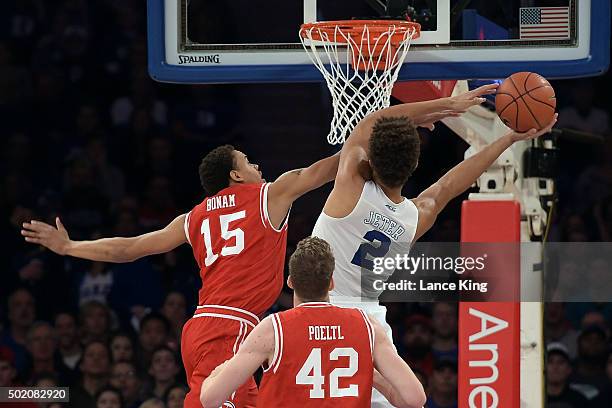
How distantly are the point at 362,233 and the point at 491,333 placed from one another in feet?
6.79

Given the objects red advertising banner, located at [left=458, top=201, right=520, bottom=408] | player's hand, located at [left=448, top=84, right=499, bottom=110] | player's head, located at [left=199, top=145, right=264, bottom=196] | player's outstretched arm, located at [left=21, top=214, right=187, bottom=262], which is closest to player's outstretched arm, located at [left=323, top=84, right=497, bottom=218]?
player's hand, located at [left=448, top=84, right=499, bottom=110]

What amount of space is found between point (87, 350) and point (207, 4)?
10.3 ft

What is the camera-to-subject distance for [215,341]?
5352 mm

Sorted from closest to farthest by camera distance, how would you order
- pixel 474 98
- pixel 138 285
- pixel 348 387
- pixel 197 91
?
pixel 348 387 < pixel 474 98 < pixel 138 285 < pixel 197 91

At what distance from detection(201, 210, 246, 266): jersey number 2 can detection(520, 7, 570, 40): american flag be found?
1795 mm

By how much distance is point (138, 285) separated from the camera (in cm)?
955

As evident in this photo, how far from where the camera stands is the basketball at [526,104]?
17.6ft

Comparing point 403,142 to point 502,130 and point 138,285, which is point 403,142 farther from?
point 138,285

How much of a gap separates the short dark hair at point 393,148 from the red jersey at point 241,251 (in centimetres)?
77

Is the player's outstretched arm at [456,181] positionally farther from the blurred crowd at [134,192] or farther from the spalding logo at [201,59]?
the blurred crowd at [134,192]

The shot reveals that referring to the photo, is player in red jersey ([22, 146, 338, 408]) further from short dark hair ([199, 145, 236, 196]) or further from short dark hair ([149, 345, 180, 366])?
short dark hair ([149, 345, 180, 366])

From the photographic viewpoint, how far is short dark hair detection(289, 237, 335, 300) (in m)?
4.19

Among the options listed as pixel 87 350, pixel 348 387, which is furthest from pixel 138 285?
pixel 348 387

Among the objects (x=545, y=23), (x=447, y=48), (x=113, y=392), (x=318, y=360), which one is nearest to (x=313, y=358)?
(x=318, y=360)
